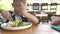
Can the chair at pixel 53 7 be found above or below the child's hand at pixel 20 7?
→ below

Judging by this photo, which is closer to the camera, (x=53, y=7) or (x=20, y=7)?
(x=20, y=7)

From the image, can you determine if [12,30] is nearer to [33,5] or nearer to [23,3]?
[23,3]

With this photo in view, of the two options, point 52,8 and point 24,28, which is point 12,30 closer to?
point 24,28

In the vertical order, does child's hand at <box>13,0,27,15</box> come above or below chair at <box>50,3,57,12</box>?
above

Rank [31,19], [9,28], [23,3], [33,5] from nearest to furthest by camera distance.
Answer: [9,28], [23,3], [31,19], [33,5]

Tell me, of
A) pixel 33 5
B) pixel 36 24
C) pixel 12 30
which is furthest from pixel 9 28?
pixel 33 5

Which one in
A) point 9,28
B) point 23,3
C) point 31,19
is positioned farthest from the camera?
point 31,19

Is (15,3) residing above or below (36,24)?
above

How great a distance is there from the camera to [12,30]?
132 centimetres

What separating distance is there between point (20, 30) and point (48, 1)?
6.78 meters

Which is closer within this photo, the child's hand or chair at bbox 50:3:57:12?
the child's hand

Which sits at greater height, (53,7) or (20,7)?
(20,7)

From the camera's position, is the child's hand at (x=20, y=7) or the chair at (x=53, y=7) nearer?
the child's hand at (x=20, y=7)

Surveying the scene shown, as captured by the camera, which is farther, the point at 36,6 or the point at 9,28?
the point at 36,6
